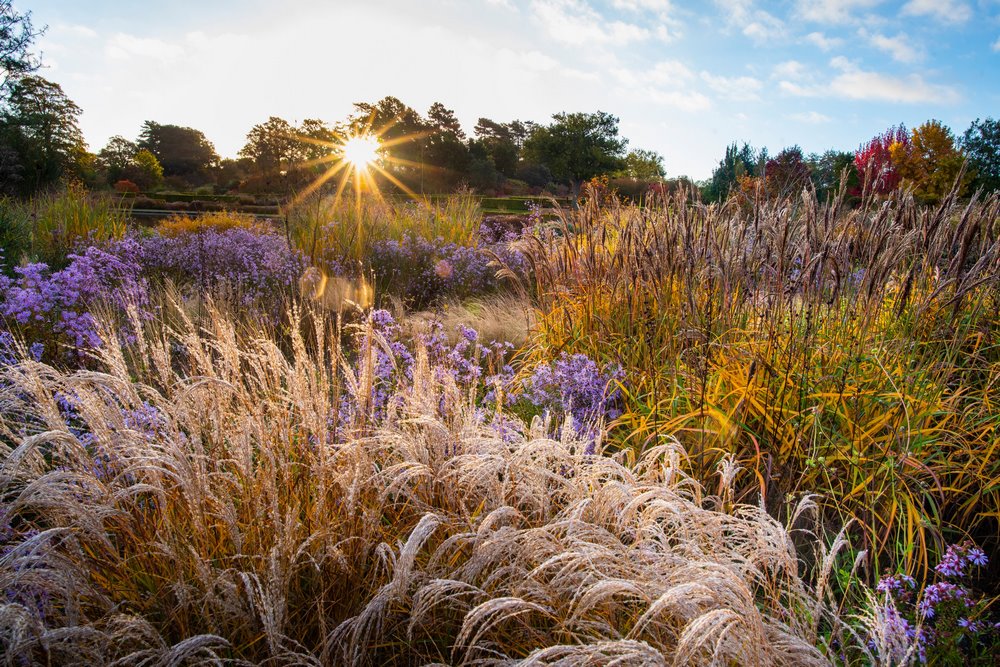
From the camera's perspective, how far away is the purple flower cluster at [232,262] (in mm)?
6727

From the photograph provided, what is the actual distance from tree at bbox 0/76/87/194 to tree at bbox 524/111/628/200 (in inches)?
1311

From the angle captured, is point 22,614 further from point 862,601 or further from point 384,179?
point 384,179

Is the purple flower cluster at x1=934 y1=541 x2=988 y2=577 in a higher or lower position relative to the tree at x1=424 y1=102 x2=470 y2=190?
lower

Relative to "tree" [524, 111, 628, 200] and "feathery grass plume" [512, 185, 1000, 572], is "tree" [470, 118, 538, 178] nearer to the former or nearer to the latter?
"tree" [524, 111, 628, 200]

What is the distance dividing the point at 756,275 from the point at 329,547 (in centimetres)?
284

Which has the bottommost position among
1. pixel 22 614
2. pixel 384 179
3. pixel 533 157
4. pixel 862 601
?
pixel 862 601

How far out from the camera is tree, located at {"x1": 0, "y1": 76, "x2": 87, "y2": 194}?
24.4 meters

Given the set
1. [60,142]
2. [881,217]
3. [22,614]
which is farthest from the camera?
[60,142]

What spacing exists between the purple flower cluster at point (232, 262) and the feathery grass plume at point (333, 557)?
4375 millimetres

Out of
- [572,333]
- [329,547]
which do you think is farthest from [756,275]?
[329,547]

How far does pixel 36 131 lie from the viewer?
27.2m

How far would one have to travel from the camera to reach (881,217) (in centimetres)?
262

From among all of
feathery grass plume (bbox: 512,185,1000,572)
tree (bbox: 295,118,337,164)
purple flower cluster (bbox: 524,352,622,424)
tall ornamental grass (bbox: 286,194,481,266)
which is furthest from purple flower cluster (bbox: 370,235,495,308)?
tree (bbox: 295,118,337,164)

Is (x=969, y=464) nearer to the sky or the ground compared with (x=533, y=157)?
nearer to the ground
